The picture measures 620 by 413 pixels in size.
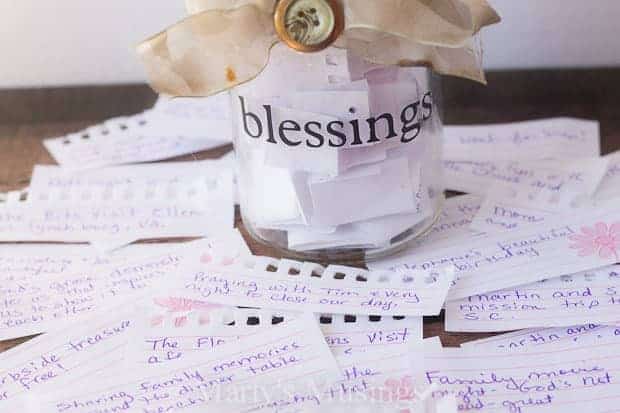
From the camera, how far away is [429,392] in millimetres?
448

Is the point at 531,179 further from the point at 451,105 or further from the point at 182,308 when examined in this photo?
the point at 182,308

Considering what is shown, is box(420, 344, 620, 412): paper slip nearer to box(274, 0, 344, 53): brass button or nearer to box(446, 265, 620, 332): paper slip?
box(446, 265, 620, 332): paper slip

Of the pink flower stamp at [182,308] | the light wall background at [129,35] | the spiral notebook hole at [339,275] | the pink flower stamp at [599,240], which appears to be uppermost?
the light wall background at [129,35]

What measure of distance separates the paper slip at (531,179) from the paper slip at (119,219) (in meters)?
0.18

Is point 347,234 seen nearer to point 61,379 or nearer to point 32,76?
point 61,379

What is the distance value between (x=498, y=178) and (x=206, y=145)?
0.24 m

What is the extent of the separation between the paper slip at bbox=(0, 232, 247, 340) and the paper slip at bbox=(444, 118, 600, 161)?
0.20 meters

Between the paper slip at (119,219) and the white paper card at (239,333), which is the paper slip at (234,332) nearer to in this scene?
the white paper card at (239,333)

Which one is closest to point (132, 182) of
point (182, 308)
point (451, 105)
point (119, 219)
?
point (119, 219)

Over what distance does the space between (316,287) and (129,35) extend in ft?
1.05

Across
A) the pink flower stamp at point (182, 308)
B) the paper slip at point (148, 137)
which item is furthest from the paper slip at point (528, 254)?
the paper slip at point (148, 137)

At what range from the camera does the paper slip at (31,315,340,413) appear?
452mm

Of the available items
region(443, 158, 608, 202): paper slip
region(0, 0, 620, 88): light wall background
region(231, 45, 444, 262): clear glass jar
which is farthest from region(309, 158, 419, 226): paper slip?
region(0, 0, 620, 88): light wall background

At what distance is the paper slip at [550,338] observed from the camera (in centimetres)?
48
